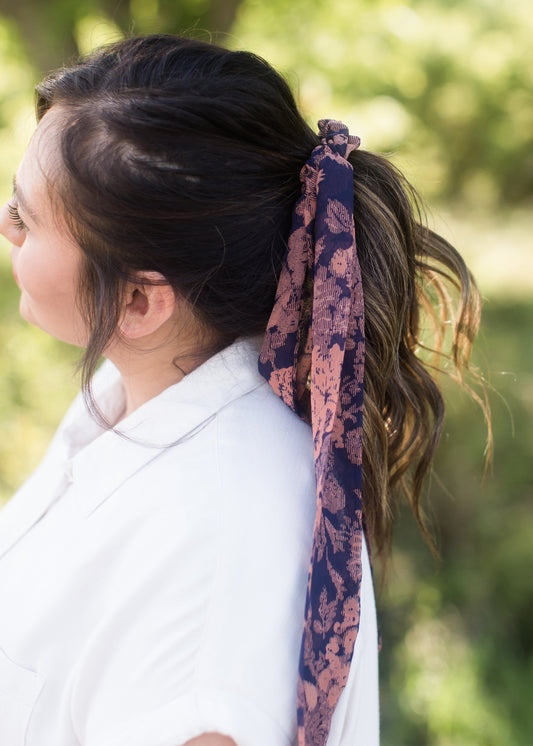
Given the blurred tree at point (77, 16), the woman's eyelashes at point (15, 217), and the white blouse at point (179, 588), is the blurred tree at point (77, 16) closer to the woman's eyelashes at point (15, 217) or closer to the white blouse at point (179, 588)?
the woman's eyelashes at point (15, 217)

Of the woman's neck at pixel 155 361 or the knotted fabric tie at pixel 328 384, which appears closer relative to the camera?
the knotted fabric tie at pixel 328 384

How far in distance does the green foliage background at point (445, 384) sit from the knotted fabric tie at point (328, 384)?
1401mm

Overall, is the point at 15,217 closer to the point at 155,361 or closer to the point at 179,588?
the point at 155,361

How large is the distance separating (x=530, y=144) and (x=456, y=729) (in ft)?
15.1

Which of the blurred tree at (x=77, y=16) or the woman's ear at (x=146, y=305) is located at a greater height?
the blurred tree at (x=77, y=16)

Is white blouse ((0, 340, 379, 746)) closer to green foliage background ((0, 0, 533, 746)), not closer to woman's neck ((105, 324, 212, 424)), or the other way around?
woman's neck ((105, 324, 212, 424))

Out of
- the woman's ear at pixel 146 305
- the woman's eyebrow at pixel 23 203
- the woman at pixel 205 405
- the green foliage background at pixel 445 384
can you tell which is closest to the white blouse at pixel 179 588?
the woman at pixel 205 405

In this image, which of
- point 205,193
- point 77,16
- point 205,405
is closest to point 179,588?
point 205,405

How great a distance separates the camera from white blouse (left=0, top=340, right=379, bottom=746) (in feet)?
2.88

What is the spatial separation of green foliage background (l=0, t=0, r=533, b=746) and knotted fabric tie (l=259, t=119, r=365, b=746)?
140 centimetres

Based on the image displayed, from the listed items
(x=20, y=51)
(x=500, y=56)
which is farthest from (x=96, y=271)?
(x=500, y=56)

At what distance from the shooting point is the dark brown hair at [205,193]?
994 millimetres

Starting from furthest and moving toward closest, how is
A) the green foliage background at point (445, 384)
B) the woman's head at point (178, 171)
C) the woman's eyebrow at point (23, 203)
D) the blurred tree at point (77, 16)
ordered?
the blurred tree at point (77, 16)
the green foliage background at point (445, 384)
the woman's eyebrow at point (23, 203)
the woman's head at point (178, 171)

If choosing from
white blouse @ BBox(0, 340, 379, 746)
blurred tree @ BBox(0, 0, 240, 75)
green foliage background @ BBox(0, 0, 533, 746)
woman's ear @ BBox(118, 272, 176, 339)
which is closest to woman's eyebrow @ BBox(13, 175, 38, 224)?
woman's ear @ BBox(118, 272, 176, 339)
